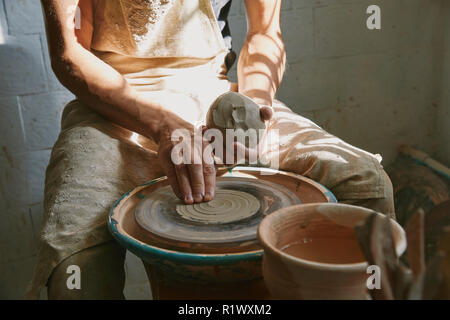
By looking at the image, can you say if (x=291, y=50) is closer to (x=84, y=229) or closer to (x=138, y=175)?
(x=138, y=175)

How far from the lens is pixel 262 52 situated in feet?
6.41

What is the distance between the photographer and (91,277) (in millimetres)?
1306

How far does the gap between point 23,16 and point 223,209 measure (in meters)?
1.67

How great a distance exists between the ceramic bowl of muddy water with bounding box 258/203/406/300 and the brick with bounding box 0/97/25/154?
6.22 feet

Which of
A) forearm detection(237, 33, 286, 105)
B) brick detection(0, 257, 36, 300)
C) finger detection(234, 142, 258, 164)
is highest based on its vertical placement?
forearm detection(237, 33, 286, 105)

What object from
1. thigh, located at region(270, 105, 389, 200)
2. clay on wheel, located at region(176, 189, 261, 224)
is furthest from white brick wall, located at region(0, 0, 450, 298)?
clay on wheel, located at region(176, 189, 261, 224)

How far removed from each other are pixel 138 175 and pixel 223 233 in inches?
18.9

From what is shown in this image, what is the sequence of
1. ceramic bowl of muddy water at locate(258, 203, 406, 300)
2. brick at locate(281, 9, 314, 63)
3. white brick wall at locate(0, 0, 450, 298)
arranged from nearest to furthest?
ceramic bowl of muddy water at locate(258, 203, 406, 300) < white brick wall at locate(0, 0, 450, 298) < brick at locate(281, 9, 314, 63)

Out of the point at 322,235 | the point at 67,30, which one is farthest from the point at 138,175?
the point at 322,235

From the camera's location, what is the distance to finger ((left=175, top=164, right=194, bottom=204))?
1.33m

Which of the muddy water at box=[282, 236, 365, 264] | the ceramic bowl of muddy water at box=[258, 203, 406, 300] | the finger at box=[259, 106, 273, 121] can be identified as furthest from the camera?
the finger at box=[259, 106, 273, 121]

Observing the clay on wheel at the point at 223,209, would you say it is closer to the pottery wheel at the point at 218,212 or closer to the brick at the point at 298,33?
the pottery wheel at the point at 218,212

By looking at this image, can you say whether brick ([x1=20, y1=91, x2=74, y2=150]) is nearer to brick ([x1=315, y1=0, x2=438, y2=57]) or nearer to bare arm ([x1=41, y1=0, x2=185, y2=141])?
bare arm ([x1=41, y1=0, x2=185, y2=141])

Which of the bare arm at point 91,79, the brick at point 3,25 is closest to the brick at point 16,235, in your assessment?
the brick at point 3,25
